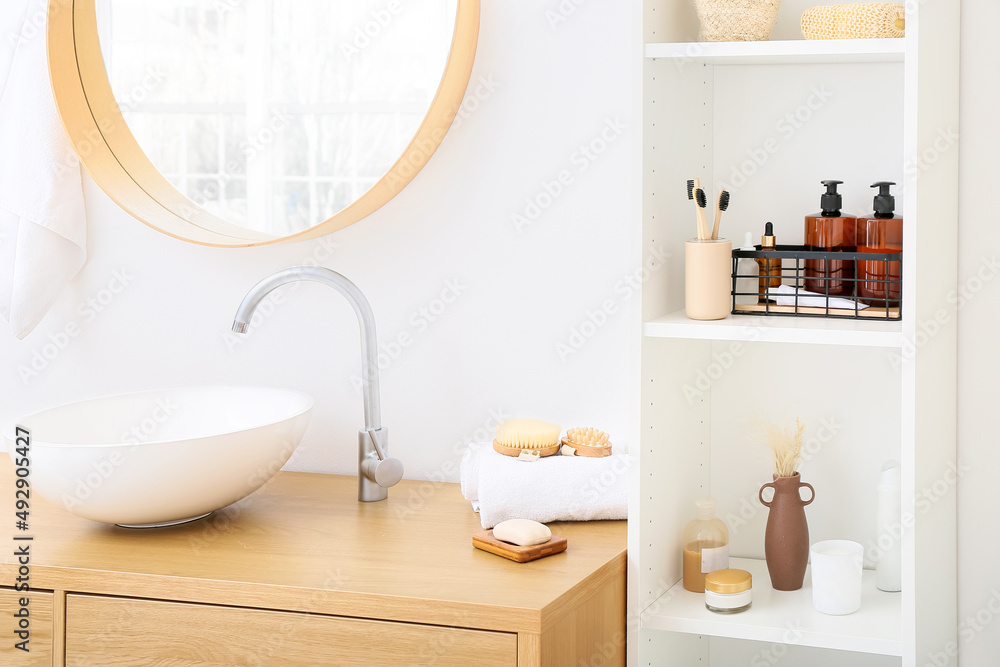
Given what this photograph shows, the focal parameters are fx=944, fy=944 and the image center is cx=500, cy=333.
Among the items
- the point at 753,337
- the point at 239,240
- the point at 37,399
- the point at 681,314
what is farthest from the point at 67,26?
the point at 753,337

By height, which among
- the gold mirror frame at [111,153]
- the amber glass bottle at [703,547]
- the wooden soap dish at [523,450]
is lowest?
the amber glass bottle at [703,547]

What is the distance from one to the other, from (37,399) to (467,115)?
3.50ft

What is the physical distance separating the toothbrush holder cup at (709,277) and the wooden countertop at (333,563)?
0.35 meters

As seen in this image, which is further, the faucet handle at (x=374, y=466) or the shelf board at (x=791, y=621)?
the faucet handle at (x=374, y=466)

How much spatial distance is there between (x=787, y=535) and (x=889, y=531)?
139 mm

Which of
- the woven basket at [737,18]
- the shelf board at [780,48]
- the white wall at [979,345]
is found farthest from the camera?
the white wall at [979,345]

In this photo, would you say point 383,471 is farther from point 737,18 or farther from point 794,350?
point 737,18

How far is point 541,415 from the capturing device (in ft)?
5.34

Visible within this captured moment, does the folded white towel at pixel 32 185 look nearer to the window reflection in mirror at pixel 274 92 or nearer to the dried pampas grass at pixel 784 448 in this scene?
the window reflection in mirror at pixel 274 92

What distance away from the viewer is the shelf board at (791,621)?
1189 millimetres

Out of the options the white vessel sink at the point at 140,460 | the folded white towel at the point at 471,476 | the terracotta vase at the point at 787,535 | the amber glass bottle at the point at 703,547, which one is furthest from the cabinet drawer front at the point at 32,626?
the terracotta vase at the point at 787,535

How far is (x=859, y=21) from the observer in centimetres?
119

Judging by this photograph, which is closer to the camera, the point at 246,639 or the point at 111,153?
the point at 246,639

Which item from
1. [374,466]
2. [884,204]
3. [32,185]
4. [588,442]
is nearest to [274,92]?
[32,185]
